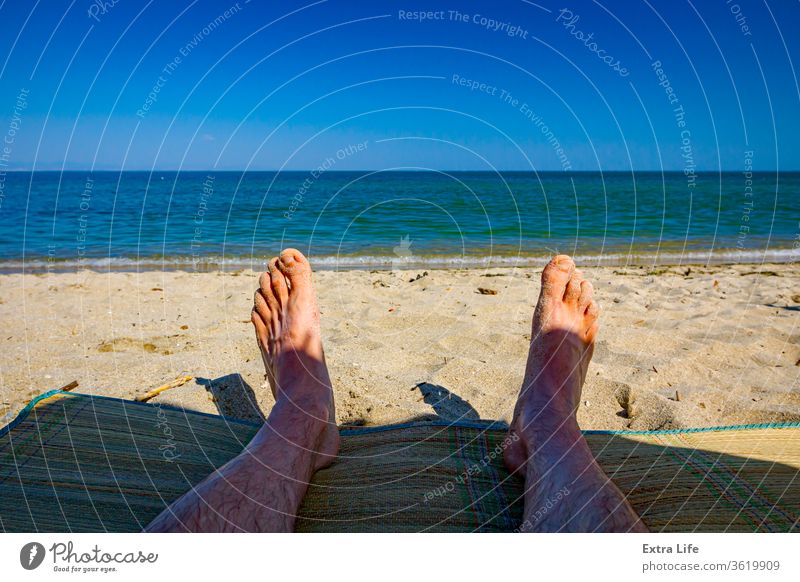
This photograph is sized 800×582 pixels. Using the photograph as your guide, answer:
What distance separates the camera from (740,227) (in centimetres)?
1074

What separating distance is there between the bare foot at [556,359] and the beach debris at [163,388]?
1777 millimetres

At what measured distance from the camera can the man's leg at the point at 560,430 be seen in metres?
1.48

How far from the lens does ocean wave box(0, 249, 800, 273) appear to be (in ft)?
24.0

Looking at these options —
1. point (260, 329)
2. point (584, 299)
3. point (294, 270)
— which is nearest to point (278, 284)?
point (294, 270)

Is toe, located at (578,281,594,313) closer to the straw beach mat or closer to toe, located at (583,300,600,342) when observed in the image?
toe, located at (583,300,600,342)

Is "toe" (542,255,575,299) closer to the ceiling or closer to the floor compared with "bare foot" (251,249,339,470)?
closer to the ceiling

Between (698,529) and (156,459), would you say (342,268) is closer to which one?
(156,459)
